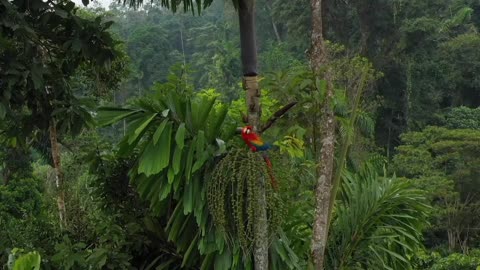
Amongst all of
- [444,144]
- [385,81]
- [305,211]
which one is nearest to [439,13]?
[385,81]

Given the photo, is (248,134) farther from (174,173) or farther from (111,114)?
(111,114)

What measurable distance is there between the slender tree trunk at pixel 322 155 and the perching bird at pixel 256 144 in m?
0.33

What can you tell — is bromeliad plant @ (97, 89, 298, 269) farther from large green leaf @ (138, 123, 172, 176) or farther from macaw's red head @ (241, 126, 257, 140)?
macaw's red head @ (241, 126, 257, 140)

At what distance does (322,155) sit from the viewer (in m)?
3.67

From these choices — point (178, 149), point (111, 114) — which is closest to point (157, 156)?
point (178, 149)

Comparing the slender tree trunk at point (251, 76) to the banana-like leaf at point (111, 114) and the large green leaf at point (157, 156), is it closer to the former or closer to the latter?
the large green leaf at point (157, 156)

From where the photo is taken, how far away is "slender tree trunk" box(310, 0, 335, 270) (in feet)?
11.9

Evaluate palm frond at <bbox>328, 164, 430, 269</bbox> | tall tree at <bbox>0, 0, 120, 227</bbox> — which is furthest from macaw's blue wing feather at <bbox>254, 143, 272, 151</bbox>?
tall tree at <bbox>0, 0, 120, 227</bbox>

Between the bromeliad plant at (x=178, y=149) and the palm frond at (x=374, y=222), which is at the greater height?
the bromeliad plant at (x=178, y=149)

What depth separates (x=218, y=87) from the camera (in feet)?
84.9

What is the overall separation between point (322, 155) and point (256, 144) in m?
0.47

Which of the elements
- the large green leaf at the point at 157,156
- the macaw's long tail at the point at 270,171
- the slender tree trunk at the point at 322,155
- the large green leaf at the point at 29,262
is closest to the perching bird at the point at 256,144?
the macaw's long tail at the point at 270,171

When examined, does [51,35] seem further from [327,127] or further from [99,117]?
[327,127]

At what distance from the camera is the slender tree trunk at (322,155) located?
363cm
